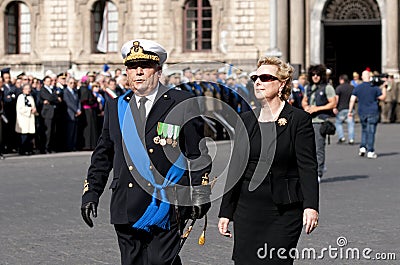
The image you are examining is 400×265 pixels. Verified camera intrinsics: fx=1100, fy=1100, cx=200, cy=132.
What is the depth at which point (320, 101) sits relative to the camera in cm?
1588

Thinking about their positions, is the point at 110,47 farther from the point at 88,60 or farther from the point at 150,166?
the point at 150,166

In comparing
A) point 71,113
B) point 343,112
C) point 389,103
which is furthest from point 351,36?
point 71,113

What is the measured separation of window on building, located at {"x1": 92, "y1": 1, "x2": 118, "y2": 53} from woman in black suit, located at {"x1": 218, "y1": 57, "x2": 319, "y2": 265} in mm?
36331

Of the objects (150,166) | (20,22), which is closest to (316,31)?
(20,22)

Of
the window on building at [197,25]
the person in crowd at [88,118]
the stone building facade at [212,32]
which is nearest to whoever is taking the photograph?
the person in crowd at [88,118]

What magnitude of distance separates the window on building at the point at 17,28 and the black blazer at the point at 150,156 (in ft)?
124

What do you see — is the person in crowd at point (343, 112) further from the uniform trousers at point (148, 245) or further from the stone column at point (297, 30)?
the uniform trousers at point (148, 245)

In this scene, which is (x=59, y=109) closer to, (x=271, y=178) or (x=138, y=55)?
(x=138, y=55)

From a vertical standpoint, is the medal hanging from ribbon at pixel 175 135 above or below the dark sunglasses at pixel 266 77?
below

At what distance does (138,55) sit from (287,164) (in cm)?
116

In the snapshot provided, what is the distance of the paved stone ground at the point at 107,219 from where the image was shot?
10.2m

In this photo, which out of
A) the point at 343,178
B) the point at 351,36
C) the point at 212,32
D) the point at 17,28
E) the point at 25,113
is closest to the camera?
the point at 343,178

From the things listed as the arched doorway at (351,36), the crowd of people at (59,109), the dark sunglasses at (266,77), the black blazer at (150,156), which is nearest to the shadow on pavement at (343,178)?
the crowd of people at (59,109)

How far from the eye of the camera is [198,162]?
6914 mm
